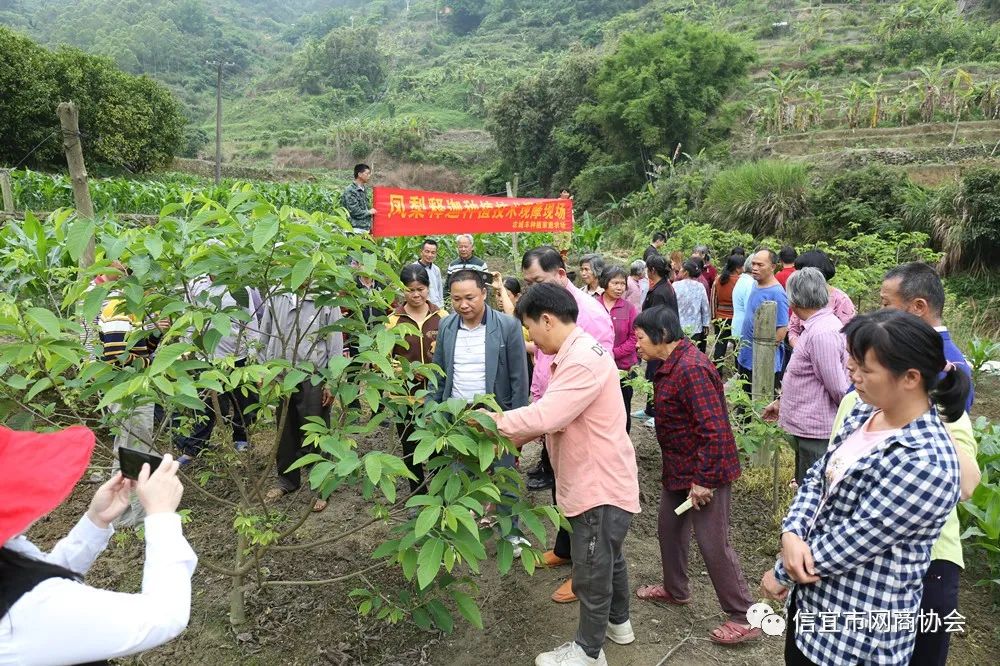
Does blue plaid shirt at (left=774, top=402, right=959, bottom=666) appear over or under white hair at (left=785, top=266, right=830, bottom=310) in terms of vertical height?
under

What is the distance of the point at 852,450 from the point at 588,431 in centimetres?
94

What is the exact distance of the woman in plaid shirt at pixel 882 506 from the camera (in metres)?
1.43

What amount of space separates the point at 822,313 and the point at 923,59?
33612 mm

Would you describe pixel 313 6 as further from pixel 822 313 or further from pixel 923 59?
pixel 822 313

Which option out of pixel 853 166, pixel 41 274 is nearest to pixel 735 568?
pixel 41 274

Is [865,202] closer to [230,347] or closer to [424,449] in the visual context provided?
[230,347]

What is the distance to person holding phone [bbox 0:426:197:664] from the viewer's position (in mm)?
1024

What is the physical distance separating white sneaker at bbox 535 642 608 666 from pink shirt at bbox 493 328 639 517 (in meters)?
0.56

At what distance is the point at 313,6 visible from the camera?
107m

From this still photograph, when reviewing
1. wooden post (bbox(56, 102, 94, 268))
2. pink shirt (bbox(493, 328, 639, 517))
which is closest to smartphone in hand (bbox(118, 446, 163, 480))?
pink shirt (bbox(493, 328, 639, 517))

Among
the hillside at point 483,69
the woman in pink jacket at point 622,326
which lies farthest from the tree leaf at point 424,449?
the hillside at point 483,69

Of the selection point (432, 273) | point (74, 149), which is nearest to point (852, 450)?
point (432, 273)

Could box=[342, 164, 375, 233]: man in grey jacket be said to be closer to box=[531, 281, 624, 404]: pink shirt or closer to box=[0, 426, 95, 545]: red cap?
box=[531, 281, 624, 404]: pink shirt

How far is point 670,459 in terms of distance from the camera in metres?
2.67
